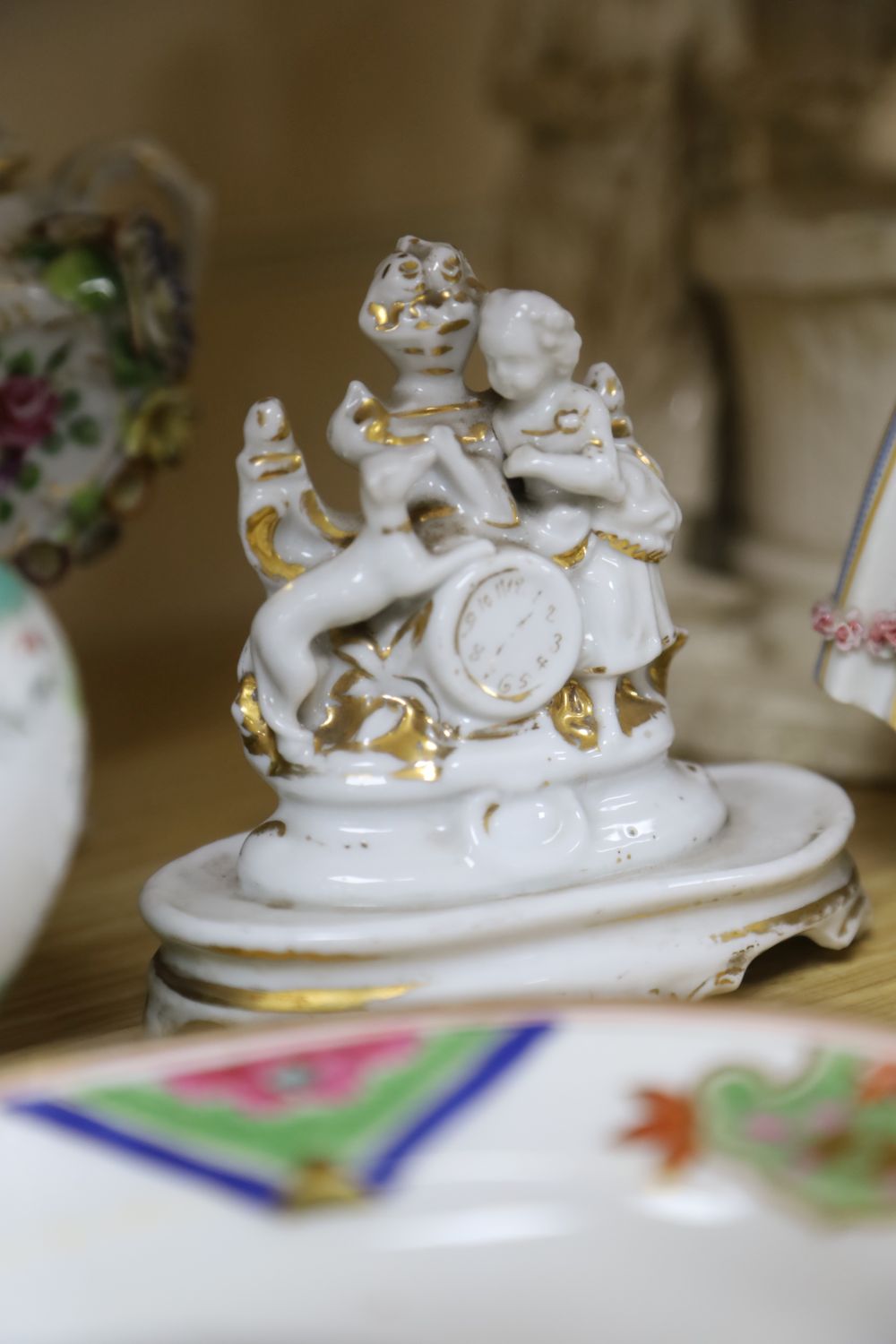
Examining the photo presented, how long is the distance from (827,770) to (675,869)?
292 millimetres

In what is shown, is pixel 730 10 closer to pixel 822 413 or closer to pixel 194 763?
pixel 822 413

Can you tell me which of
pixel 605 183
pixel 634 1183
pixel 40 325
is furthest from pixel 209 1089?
pixel 605 183

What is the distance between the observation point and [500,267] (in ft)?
3.89

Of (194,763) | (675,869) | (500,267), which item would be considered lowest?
(194,763)

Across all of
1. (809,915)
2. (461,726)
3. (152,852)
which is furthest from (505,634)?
(152,852)

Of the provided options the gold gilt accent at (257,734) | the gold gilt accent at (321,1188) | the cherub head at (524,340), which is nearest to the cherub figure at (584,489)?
the cherub head at (524,340)

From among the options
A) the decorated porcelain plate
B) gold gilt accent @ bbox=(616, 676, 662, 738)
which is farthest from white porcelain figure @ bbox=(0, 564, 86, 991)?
gold gilt accent @ bbox=(616, 676, 662, 738)

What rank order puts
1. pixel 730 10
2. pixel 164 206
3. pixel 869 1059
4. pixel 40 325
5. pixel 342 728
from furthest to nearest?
pixel 164 206 → pixel 730 10 → pixel 40 325 → pixel 342 728 → pixel 869 1059

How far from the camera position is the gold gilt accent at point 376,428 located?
57cm

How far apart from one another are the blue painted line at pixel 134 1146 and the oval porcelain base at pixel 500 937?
0.14 metres

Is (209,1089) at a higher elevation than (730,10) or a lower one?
lower

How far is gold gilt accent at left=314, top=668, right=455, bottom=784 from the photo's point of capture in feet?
1.85

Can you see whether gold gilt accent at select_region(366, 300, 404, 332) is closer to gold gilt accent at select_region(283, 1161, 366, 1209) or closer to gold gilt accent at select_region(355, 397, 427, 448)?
gold gilt accent at select_region(355, 397, 427, 448)

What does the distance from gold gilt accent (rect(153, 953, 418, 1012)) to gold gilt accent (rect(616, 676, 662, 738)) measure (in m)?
0.11
